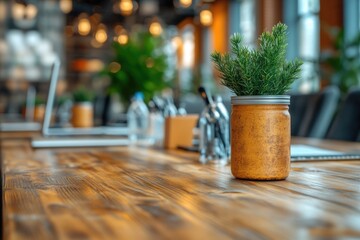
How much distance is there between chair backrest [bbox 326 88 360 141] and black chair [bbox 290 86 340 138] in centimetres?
12

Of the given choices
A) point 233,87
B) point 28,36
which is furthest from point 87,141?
point 28,36

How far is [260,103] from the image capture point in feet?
3.30

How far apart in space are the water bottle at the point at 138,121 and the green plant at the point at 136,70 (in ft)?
1.39

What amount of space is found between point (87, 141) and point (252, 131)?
1343mm

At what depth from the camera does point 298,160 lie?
138cm

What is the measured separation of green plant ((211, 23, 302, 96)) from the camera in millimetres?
1008

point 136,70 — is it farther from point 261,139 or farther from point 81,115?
point 261,139

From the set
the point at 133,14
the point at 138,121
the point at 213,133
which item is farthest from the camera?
the point at 133,14

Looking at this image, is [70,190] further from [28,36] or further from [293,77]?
[28,36]

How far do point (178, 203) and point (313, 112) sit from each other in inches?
84.5

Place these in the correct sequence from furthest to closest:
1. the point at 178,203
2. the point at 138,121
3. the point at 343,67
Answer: the point at 343,67
the point at 138,121
the point at 178,203

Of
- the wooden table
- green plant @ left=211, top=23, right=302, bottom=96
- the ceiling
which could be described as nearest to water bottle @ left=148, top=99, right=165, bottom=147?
the wooden table

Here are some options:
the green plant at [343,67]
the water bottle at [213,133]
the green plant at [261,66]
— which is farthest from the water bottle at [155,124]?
the green plant at [343,67]

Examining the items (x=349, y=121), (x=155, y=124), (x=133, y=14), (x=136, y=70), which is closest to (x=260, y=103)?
(x=155, y=124)
